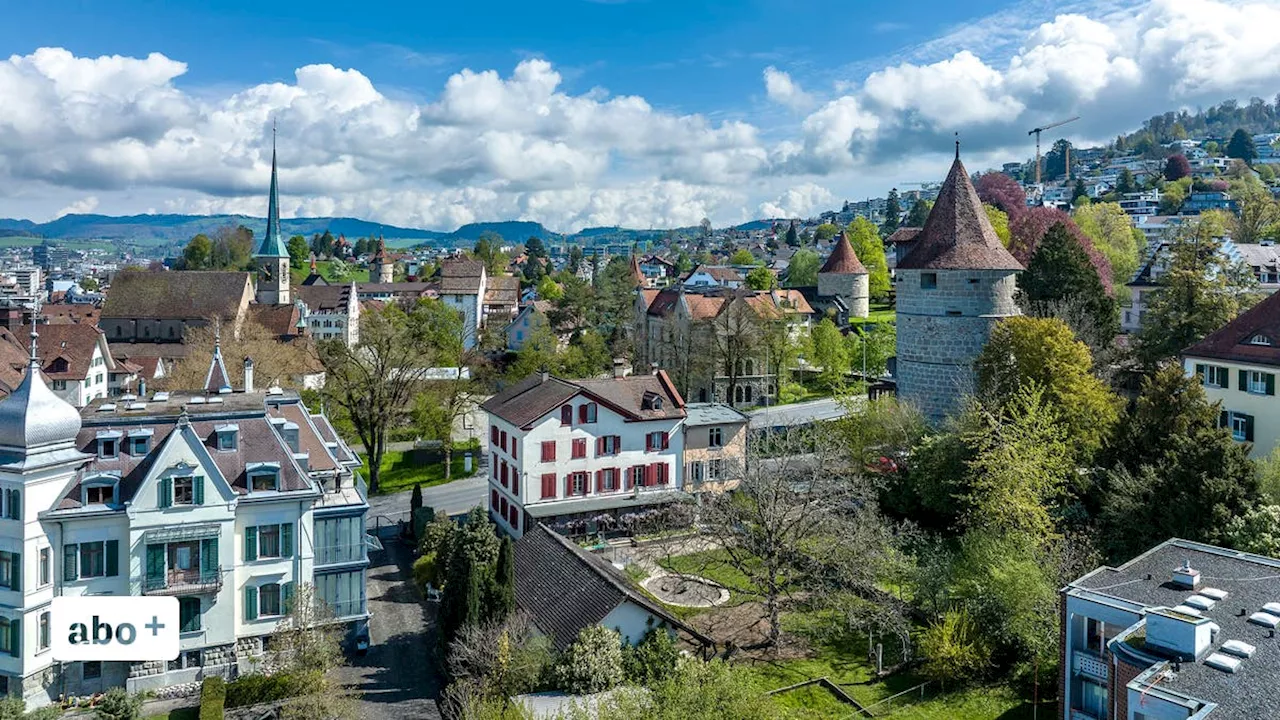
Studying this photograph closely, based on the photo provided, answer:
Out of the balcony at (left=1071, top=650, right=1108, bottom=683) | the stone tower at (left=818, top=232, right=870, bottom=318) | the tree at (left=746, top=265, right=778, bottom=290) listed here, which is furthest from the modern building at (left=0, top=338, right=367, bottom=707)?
the tree at (left=746, top=265, right=778, bottom=290)

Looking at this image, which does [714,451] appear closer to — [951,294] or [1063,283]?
[951,294]

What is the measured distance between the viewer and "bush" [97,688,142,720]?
23750 mm

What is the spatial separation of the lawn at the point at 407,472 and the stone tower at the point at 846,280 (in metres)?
46.9

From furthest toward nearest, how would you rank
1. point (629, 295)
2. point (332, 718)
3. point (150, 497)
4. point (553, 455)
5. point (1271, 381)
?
point (629, 295), point (553, 455), point (1271, 381), point (150, 497), point (332, 718)

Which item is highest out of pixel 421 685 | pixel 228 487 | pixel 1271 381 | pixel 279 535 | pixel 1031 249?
pixel 1031 249

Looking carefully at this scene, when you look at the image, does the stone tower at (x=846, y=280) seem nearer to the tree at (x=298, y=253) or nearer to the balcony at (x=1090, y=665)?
the balcony at (x=1090, y=665)

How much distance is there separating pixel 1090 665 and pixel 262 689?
22.3 m

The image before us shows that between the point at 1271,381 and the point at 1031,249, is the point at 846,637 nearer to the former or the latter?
the point at 1271,381

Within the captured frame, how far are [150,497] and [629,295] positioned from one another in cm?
6145

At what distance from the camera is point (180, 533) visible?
2714 cm

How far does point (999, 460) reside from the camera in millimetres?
30469

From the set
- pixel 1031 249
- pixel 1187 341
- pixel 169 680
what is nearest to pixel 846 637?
pixel 169 680

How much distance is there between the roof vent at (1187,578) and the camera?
20.5 metres

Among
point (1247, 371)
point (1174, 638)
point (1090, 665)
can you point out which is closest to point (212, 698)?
point (1090, 665)
